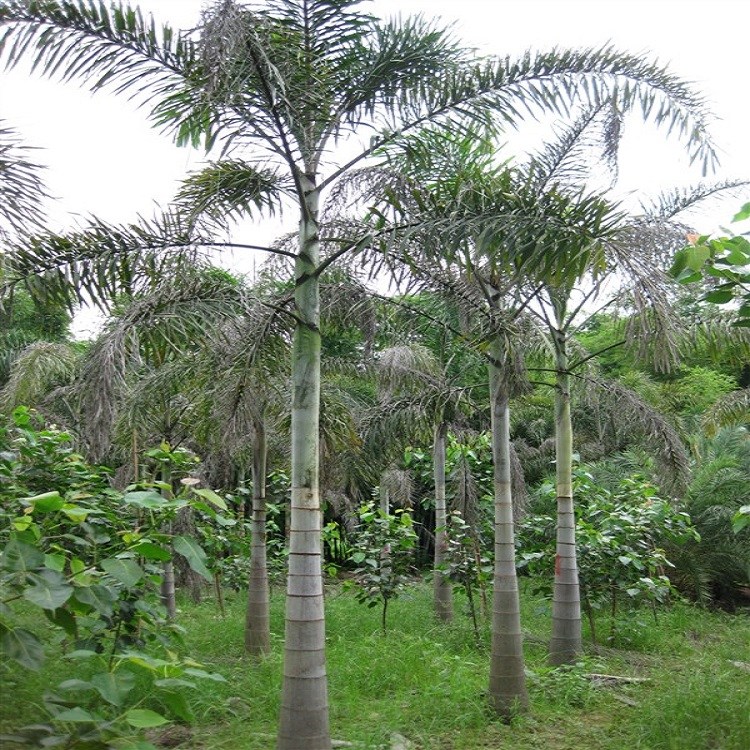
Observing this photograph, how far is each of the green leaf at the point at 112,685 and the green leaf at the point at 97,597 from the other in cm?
22

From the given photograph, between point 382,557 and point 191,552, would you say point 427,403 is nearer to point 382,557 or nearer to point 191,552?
point 382,557

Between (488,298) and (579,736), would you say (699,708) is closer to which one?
(579,736)

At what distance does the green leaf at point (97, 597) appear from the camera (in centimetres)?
273

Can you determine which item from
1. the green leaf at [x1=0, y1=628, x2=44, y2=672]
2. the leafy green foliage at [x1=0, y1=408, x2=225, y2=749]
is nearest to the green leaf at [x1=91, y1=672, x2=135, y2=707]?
the leafy green foliage at [x1=0, y1=408, x2=225, y2=749]

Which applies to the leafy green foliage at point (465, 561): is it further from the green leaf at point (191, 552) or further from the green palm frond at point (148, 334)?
the green leaf at point (191, 552)

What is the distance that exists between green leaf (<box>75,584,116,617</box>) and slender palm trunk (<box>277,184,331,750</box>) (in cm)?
212

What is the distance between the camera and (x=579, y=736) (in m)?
5.73

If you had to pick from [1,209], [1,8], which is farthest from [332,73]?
[1,209]

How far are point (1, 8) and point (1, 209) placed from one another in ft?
4.28

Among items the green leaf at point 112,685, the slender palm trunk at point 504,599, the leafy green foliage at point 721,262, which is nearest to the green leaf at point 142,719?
the green leaf at point 112,685

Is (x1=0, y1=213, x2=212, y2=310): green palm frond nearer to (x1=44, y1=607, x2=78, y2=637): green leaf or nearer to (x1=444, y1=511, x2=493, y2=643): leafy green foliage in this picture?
(x1=44, y1=607, x2=78, y2=637): green leaf

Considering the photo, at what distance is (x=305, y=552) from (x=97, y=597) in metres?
2.21

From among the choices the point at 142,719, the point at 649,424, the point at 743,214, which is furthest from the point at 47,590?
the point at 649,424

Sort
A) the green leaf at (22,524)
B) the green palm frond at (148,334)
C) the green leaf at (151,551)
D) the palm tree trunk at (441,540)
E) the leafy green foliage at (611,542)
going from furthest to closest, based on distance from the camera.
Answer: the palm tree trunk at (441,540) → the leafy green foliage at (611,542) → the green palm frond at (148,334) → the green leaf at (151,551) → the green leaf at (22,524)
